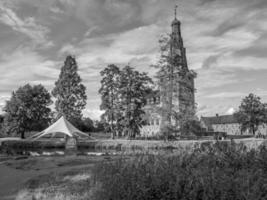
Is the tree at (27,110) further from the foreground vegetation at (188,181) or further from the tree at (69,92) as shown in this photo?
the foreground vegetation at (188,181)

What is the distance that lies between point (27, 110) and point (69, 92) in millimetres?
8208

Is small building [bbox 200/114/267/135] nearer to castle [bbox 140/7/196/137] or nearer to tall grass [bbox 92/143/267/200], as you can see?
castle [bbox 140/7/196/137]

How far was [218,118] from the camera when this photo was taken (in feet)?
324

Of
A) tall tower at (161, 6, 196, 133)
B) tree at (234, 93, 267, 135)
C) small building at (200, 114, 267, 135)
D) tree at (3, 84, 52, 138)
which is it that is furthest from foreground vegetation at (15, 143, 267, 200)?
small building at (200, 114, 267, 135)

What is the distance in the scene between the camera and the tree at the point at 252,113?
58.5 m

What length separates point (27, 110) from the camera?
46781mm

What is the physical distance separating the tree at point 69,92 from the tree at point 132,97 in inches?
431

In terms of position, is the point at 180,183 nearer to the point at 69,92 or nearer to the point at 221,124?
the point at 69,92

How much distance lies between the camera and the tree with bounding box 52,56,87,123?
50906 mm

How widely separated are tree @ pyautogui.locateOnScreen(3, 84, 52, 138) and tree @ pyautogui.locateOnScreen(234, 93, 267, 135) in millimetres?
38433

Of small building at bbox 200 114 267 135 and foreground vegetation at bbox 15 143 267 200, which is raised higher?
small building at bbox 200 114 267 135

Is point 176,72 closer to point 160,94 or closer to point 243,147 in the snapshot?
point 160,94

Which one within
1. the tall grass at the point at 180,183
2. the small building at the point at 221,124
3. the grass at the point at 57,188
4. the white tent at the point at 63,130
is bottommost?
the grass at the point at 57,188

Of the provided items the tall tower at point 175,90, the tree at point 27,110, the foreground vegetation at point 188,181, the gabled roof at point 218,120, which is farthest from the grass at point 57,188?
the gabled roof at point 218,120
